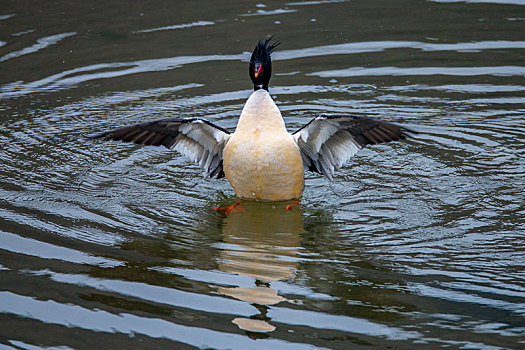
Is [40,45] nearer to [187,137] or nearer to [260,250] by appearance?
[187,137]

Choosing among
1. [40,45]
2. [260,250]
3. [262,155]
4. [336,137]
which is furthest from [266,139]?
[40,45]

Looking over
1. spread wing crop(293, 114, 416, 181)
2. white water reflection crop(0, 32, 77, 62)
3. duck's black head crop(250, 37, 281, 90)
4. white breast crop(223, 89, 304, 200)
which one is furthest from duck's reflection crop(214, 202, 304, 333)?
white water reflection crop(0, 32, 77, 62)

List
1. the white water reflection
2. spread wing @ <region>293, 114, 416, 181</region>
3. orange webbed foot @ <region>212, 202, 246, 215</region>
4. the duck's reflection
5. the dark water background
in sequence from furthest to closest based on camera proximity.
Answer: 1. the white water reflection
2. orange webbed foot @ <region>212, 202, 246, 215</region>
3. spread wing @ <region>293, 114, 416, 181</region>
4. the duck's reflection
5. the dark water background

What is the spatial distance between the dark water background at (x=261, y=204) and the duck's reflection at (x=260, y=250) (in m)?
0.02

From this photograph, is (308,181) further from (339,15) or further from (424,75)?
(339,15)

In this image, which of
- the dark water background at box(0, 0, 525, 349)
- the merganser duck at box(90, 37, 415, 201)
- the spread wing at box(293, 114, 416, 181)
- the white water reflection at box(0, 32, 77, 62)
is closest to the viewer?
the dark water background at box(0, 0, 525, 349)

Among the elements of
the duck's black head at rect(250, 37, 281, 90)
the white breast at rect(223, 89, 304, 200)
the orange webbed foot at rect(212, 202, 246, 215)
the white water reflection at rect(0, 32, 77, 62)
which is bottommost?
the orange webbed foot at rect(212, 202, 246, 215)

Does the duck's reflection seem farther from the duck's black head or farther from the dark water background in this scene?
the duck's black head

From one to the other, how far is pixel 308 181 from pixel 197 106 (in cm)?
252

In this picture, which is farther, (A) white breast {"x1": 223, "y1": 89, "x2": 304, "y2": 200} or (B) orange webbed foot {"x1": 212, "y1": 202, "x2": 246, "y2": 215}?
(B) orange webbed foot {"x1": 212, "y1": 202, "x2": 246, "y2": 215}

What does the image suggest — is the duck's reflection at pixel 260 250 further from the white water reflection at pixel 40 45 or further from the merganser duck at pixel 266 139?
the white water reflection at pixel 40 45

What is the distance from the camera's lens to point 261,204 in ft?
24.2

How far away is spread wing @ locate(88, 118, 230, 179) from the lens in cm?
703

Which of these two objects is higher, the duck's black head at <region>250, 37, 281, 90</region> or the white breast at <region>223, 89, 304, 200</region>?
the duck's black head at <region>250, 37, 281, 90</region>
